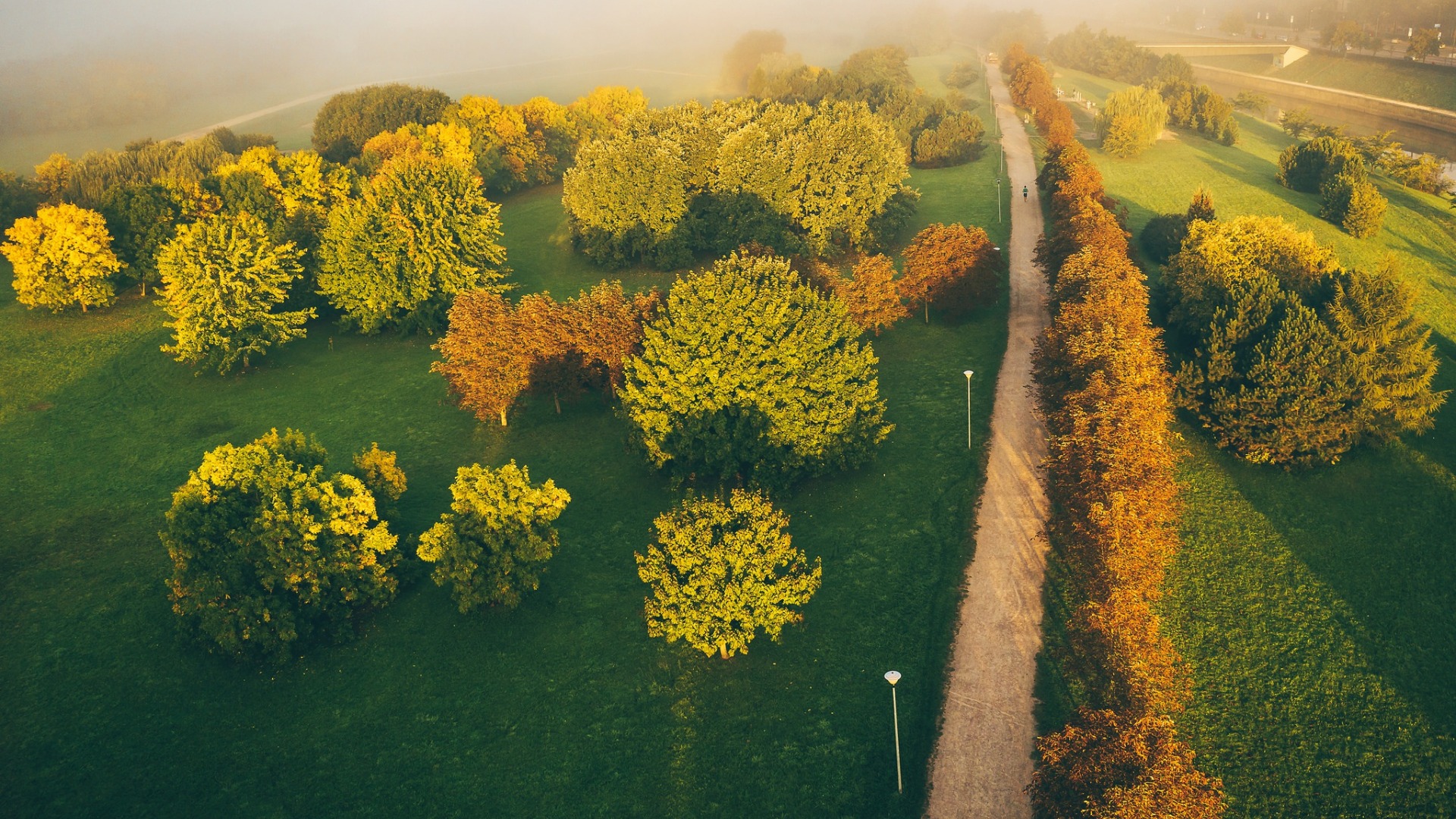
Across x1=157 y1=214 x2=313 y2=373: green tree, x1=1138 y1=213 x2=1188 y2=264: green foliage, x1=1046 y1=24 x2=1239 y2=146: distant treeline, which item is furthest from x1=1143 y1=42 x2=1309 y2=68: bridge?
x1=157 y1=214 x2=313 y2=373: green tree

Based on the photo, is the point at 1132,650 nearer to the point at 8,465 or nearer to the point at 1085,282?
the point at 1085,282

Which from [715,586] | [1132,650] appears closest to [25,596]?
[715,586]

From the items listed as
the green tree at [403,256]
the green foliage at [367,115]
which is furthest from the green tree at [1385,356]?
the green foliage at [367,115]

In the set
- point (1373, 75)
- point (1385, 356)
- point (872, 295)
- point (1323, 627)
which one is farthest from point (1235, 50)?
point (1323, 627)

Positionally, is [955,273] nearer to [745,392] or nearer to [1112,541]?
[745,392]

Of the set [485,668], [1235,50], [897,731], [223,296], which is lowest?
[897,731]

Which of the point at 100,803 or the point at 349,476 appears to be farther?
the point at 349,476
